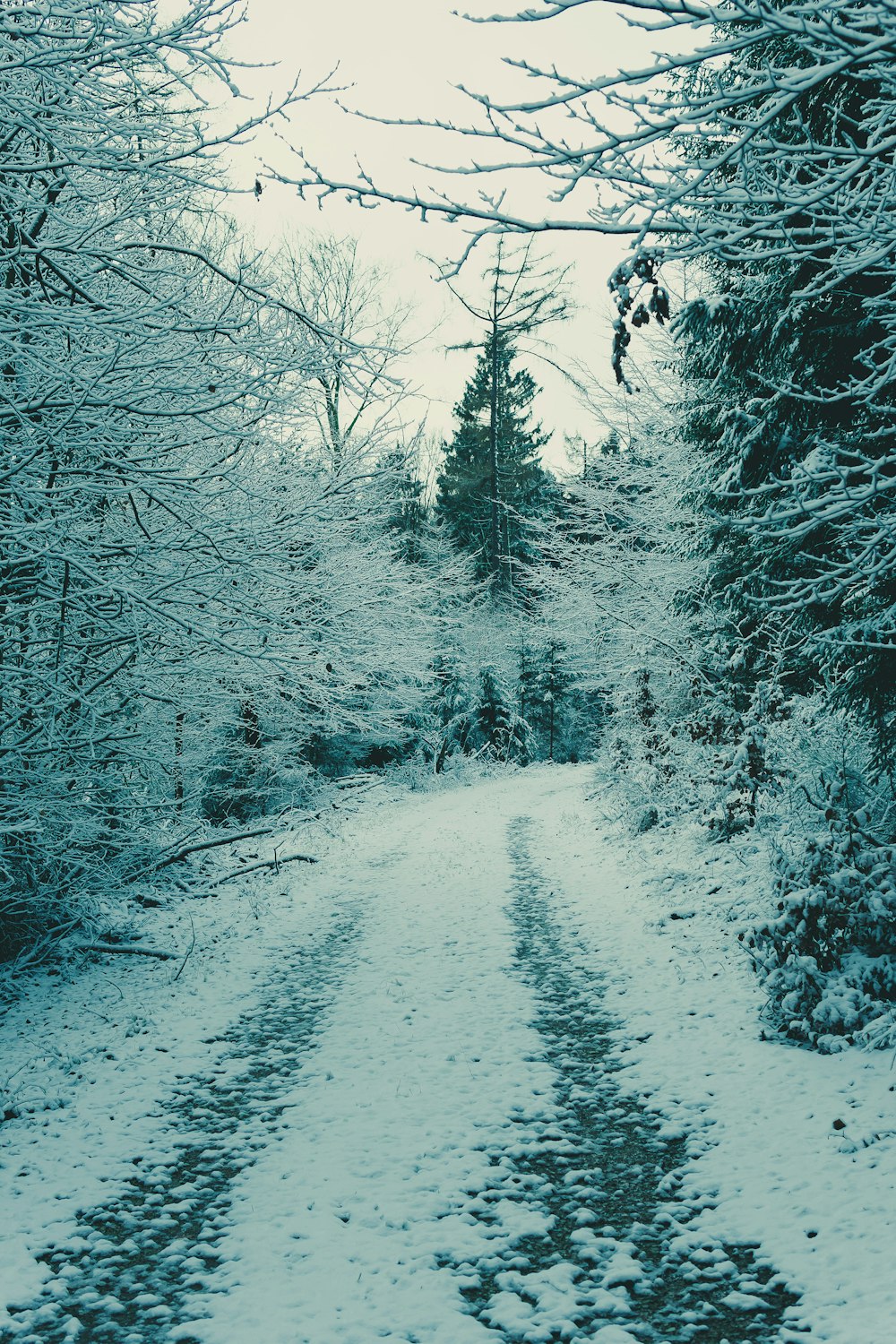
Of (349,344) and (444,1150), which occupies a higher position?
(349,344)

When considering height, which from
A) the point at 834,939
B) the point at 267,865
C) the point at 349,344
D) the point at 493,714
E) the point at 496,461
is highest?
the point at 496,461

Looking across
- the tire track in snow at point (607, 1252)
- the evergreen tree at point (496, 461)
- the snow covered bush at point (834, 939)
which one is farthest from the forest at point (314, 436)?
the evergreen tree at point (496, 461)

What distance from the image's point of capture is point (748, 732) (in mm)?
10805

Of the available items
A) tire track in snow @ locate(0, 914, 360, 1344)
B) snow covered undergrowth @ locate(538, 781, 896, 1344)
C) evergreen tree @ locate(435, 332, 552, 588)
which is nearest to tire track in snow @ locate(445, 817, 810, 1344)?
snow covered undergrowth @ locate(538, 781, 896, 1344)

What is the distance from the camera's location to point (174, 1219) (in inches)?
170

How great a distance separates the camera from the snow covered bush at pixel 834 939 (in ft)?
18.7

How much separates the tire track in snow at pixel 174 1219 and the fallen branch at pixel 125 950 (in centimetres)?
207

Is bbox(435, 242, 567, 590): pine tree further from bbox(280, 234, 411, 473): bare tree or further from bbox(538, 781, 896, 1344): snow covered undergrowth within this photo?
bbox(538, 781, 896, 1344): snow covered undergrowth

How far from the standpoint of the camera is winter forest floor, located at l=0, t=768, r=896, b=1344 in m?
3.57

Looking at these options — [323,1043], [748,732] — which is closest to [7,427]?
[323,1043]

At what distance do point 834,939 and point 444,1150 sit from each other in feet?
11.2

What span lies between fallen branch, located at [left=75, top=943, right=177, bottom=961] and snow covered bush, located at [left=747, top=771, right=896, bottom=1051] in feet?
19.3

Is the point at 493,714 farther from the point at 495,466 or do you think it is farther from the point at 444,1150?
the point at 444,1150

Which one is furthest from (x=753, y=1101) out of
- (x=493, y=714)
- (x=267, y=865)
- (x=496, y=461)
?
(x=496, y=461)
